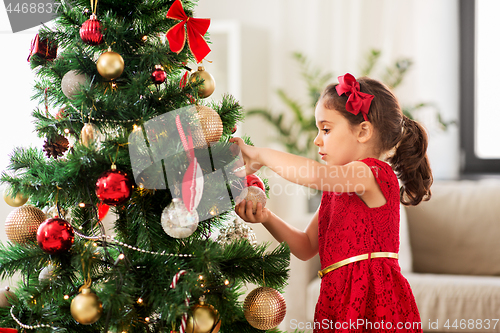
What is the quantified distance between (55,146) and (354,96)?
0.62 meters

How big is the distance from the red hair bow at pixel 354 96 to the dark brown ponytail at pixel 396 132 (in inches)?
0.9

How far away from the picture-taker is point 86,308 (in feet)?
1.92

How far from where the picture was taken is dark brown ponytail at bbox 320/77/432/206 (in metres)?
0.94

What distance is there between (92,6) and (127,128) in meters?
0.23

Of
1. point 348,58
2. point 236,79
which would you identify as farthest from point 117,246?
point 348,58

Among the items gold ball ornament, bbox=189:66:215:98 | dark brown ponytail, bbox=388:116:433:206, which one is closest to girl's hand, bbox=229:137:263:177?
gold ball ornament, bbox=189:66:215:98

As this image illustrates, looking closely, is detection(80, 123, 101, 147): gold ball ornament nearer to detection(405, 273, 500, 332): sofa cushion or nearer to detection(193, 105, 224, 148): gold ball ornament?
detection(193, 105, 224, 148): gold ball ornament

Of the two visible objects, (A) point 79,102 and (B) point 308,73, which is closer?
(A) point 79,102

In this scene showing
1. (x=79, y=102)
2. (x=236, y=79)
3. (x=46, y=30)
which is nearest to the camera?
(x=79, y=102)

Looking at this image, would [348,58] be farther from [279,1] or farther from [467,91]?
[467,91]

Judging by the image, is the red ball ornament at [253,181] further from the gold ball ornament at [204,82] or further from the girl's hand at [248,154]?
the gold ball ornament at [204,82]

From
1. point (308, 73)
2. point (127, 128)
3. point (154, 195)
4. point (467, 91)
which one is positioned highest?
point (127, 128)

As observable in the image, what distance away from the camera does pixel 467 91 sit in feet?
8.39

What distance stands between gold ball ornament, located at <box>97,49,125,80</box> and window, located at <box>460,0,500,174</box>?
2.49 m
